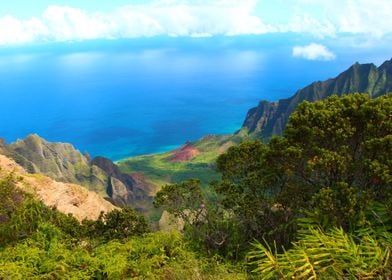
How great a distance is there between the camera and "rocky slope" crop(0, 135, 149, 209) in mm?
160375

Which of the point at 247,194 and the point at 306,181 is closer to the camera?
the point at 306,181

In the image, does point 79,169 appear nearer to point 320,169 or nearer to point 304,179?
point 304,179

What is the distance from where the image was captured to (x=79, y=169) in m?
179

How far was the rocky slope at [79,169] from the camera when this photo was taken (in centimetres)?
16038

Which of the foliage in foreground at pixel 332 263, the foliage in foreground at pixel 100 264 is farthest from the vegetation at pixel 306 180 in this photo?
the foliage in foreground at pixel 332 263

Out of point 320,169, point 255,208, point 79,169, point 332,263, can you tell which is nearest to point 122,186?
point 79,169

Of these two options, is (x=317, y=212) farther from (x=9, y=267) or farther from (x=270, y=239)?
(x=9, y=267)

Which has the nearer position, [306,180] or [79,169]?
[306,180]

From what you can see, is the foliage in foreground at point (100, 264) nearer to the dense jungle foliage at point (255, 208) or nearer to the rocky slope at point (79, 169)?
the dense jungle foliage at point (255, 208)

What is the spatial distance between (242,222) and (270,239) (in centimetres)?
236

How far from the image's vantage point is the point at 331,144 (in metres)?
22.5

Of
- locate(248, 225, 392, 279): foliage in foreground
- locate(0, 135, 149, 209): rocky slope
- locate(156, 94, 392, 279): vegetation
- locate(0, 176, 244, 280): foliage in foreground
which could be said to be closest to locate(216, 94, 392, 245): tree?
locate(156, 94, 392, 279): vegetation

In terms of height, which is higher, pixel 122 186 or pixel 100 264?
pixel 100 264

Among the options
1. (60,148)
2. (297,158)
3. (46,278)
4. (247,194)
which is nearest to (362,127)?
(297,158)
